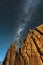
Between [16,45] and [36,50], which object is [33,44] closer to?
[36,50]

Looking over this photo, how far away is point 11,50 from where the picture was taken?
2181 inches

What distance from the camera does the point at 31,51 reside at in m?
47.0

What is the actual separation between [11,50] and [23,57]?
8.59m

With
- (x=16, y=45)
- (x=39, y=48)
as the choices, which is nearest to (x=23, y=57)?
(x=39, y=48)

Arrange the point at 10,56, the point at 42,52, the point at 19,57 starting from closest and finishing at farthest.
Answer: the point at 42,52
the point at 19,57
the point at 10,56

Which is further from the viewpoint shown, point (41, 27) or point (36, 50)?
point (41, 27)

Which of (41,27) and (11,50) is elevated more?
(41,27)

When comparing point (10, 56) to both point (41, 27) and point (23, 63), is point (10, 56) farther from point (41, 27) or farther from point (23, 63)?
point (41, 27)

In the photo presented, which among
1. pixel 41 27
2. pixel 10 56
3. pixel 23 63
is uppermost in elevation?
pixel 41 27

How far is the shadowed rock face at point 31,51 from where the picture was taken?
45853 mm

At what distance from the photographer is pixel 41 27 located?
51.1 meters

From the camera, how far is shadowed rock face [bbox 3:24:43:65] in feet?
150

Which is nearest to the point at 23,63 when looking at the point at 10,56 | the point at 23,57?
the point at 23,57

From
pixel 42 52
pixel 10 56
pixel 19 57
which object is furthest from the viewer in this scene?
pixel 10 56
